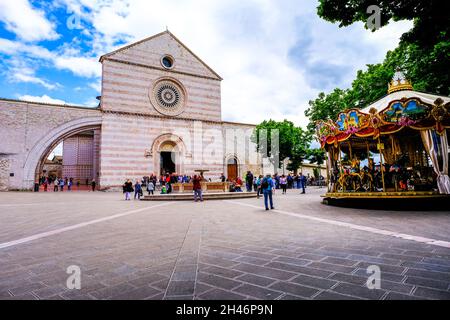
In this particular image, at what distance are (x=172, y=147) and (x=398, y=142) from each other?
64.9 feet

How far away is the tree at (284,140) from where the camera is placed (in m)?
30.0

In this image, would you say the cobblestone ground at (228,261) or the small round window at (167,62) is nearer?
the cobblestone ground at (228,261)

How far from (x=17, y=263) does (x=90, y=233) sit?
1.99m

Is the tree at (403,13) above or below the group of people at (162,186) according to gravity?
above

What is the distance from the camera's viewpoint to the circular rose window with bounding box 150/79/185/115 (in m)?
25.4

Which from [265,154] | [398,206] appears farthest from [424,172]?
[265,154]

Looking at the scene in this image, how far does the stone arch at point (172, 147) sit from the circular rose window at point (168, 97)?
2.78 m

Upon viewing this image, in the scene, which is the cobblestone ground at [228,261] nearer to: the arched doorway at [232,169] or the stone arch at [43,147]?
the stone arch at [43,147]

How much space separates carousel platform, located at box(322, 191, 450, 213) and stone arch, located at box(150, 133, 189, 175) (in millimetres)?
18424

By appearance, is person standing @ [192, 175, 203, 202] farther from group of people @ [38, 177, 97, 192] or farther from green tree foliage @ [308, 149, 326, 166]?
green tree foliage @ [308, 149, 326, 166]

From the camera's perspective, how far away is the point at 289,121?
103ft

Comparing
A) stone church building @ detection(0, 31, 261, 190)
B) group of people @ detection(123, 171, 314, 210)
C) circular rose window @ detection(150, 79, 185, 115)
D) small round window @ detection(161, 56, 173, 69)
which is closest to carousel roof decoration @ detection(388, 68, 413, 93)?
group of people @ detection(123, 171, 314, 210)

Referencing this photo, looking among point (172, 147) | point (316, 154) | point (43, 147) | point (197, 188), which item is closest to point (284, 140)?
point (316, 154)

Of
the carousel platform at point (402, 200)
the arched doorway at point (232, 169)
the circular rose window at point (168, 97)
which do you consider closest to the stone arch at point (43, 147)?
the circular rose window at point (168, 97)
